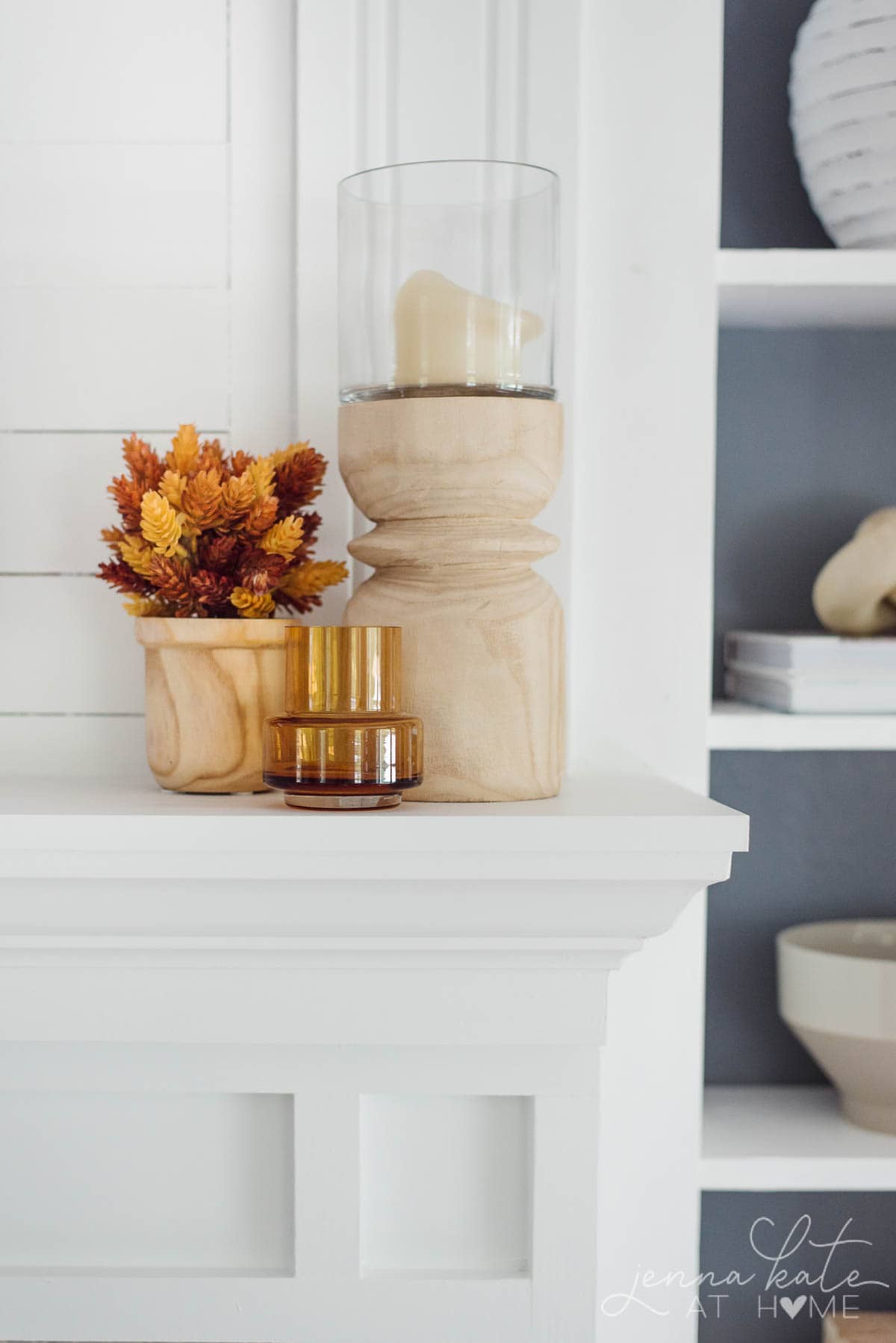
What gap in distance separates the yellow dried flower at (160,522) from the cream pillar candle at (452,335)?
0.54 feet

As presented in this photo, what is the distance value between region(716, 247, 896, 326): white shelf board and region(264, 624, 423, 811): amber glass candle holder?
0.43m

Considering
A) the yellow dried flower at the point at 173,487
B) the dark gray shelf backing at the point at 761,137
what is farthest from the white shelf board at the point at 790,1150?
the dark gray shelf backing at the point at 761,137

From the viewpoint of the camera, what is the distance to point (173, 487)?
731mm

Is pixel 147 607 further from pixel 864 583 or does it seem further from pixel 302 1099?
pixel 864 583

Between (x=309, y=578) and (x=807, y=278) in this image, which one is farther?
(x=807, y=278)

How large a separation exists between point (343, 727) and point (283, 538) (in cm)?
14

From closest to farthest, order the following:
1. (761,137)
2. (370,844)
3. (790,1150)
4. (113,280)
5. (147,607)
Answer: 1. (370,844)
2. (147,607)
3. (113,280)
4. (790,1150)
5. (761,137)

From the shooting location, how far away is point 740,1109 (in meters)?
1.08

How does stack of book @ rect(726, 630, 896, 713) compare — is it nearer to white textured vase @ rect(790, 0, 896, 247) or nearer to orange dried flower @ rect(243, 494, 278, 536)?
white textured vase @ rect(790, 0, 896, 247)

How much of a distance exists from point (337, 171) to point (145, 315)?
0.58 feet

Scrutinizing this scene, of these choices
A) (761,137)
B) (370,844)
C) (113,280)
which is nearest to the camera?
(370,844)

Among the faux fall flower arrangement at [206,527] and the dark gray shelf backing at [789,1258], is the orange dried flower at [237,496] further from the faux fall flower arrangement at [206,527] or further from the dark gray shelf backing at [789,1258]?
the dark gray shelf backing at [789,1258]

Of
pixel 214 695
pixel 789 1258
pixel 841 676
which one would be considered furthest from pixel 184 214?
pixel 789 1258

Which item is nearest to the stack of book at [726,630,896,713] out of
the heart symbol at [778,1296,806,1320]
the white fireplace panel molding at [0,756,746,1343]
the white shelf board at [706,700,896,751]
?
the white shelf board at [706,700,896,751]
